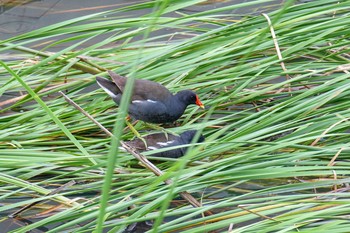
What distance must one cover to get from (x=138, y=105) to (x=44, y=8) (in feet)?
5.70

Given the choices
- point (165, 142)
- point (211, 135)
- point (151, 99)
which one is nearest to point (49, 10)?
point (151, 99)

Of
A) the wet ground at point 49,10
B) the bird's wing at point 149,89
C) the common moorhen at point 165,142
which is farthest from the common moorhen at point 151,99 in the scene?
the wet ground at point 49,10

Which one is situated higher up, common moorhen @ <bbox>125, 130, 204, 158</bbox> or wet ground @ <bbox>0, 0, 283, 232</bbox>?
wet ground @ <bbox>0, 0, 283, 232</bbox>

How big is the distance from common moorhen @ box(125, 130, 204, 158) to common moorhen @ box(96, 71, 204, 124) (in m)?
0.14

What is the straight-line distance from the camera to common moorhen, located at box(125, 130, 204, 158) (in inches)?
142

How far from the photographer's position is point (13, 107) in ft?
12.9

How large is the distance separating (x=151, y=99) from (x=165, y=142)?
0.26 meters

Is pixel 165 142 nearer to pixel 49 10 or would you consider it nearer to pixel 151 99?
pixel 151 99

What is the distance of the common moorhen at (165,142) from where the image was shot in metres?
3.60

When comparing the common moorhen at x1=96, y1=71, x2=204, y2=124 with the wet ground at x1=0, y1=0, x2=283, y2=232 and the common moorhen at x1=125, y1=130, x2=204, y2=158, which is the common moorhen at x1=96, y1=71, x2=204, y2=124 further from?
the wet ground at x1=0, y1=0, x2=283, y2=232

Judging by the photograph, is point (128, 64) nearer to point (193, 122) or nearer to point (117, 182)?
point (193, 122)

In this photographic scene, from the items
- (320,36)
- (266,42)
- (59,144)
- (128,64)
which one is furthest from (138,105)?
(320,36)

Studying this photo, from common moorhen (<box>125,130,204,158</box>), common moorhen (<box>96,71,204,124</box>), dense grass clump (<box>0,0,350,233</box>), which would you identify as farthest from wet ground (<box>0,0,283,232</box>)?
common moorhen (<box>125,130,204,158</box>)

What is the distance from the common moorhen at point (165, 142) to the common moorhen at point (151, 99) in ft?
0.45
